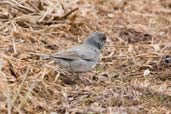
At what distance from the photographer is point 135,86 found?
20.4 ft

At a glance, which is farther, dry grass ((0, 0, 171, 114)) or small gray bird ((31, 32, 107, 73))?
small gray bird ((31, 32, 107, 73))

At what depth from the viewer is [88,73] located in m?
6.86

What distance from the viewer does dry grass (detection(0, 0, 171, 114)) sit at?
5586 mm

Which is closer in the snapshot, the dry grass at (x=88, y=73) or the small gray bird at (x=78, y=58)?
the dry grass at (x=88, y=73)

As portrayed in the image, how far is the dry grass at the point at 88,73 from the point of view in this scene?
5586 millimetres

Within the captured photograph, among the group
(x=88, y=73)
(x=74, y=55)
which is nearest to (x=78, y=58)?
(x=74, y=55)

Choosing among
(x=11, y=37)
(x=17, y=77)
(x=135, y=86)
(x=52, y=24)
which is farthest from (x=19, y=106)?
(x=52, y=24)

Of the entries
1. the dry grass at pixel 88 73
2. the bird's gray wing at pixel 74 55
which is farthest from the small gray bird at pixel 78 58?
the dry grass at pixel 88 73

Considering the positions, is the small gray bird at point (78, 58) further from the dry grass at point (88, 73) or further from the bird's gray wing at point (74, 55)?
the dry grass at point (88, 73)

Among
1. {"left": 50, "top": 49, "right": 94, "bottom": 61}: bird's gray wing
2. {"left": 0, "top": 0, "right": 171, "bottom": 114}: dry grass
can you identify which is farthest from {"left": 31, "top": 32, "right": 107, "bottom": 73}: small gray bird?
{"left": 0, "top": 0, "right": 171, "bottom": 114}: dry grass

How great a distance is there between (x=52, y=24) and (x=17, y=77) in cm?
210

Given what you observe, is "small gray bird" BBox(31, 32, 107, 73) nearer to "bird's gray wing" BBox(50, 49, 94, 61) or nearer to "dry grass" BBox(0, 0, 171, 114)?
"bird's gray wing" BBox(50, 49, 94, 61)

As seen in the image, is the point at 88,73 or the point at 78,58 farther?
the point at 88,73

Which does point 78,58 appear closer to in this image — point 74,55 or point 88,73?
point 74,55
